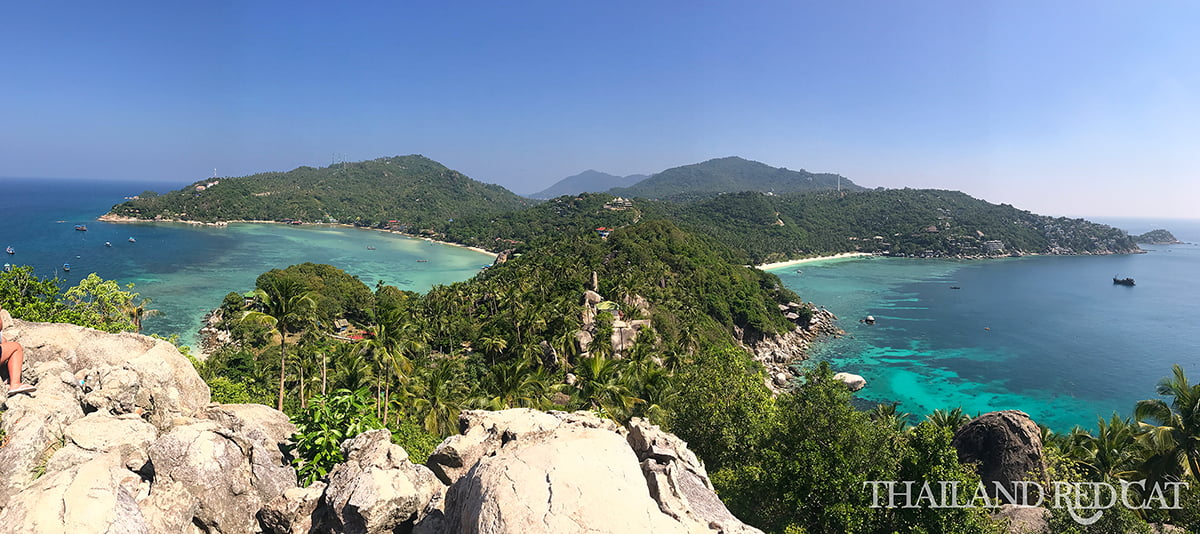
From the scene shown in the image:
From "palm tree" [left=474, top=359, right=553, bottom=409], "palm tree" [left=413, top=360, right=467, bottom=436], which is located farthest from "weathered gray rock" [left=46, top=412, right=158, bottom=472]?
"palm tree" [left=474, top=359, right=553, bottom=409]

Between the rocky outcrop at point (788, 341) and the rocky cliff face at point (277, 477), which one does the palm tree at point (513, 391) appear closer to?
the rocky cliff face at point (277, 477)

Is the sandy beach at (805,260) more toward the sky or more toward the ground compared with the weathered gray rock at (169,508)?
more toward the ground

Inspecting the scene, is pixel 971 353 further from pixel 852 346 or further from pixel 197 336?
pixel 197 336

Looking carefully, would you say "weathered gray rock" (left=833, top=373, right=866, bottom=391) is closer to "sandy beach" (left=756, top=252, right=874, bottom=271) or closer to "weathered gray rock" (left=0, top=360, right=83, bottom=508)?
"weathered gray rock" (left=0, top=360, right=83, bottom=508)

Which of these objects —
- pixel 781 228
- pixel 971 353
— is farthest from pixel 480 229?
pixel 971 353

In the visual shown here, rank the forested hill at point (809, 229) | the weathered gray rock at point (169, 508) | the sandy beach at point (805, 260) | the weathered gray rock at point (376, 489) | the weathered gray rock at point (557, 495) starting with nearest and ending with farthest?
1. the weathered gray rock at point (557, 495)
2. the weathered gray rock at point (169, 508)
3. the weathered gray rock at point (376, 489)
4. the sandy beach at point (805, 260)
5. the forested hill at point (809, 229)

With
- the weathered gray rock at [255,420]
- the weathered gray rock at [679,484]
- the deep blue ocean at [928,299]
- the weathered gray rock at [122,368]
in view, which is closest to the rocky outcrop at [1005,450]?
the weathered gray rock at [679,484]
